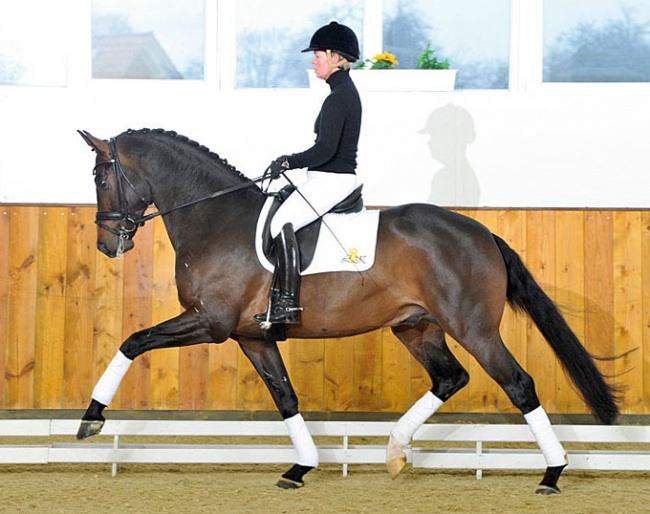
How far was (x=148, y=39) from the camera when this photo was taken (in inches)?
274

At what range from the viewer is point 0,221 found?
6.44m

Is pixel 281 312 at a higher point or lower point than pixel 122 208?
lower

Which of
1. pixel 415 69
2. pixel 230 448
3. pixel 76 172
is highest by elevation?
pixel 415 69

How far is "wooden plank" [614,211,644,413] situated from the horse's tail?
1751mm

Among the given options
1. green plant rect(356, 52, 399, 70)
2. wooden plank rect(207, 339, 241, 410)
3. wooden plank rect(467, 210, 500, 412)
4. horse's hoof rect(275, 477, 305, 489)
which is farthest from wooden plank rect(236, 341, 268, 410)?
green plant rect(356, 52, 399, 70)

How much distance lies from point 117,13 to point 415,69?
7.92 ft

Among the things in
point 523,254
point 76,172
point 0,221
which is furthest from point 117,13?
point 523,254

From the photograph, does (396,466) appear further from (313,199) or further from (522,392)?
(313,199)

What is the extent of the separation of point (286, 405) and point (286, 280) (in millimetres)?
733

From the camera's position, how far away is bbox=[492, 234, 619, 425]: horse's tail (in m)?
4.64

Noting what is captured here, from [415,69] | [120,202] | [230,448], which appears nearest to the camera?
[120,202]

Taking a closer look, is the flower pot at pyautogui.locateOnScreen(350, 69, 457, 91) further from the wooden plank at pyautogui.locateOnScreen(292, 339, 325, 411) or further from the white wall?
the wooden plank at pyautogui.locateOnScreen(292, 339, 325, 411)

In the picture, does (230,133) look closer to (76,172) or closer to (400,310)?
(76,172)

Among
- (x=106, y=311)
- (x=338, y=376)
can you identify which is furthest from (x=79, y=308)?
(x=338, y=376)
